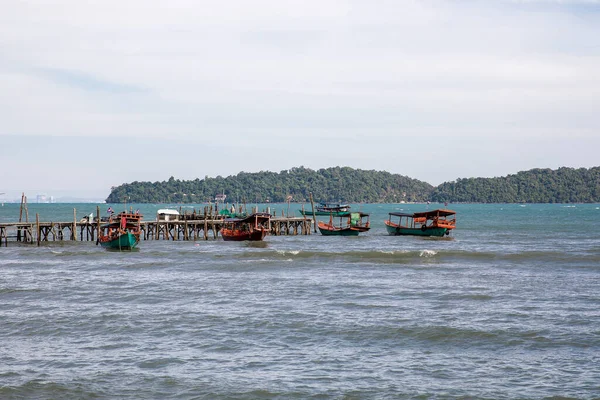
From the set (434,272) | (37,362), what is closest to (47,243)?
(434,272)

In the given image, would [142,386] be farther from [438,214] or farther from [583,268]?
[438,214]

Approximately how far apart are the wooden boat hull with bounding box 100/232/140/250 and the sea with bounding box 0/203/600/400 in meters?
14.0

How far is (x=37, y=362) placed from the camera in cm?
2098

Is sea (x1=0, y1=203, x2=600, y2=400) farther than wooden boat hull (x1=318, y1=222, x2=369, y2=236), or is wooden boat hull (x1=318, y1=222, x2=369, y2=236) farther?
wooden boat hull (x1=318, y1=222, x2=369, y2=236)

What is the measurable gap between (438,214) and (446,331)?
60.0m

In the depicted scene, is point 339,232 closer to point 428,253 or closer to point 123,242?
point 428,253

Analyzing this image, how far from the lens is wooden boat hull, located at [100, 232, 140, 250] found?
59.9m

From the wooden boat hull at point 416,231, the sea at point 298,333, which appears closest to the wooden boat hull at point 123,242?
the sea at point 298,333

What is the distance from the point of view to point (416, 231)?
86812 mm

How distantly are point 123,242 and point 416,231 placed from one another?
39.5m

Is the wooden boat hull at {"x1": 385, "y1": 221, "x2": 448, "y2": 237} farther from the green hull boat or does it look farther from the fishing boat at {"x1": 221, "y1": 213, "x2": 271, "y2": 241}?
the fishing boat at {"x1": 221, "y1": 213, "x2": 271, "y2": 241}

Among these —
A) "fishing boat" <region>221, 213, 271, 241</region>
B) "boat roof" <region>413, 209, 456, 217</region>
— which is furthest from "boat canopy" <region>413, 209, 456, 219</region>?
"fishing boat" <region>221, 213, 271, 241</region>

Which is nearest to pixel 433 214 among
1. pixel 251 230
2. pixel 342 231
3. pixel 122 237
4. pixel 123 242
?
pixel 342 231

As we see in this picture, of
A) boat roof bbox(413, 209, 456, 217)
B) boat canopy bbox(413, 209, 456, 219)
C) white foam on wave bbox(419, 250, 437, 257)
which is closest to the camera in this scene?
white foam on wave bbox(419, 250, 437, 257)
